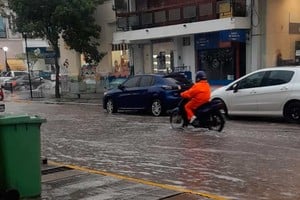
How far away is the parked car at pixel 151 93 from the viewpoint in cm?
1681

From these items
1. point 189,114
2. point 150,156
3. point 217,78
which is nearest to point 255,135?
point 189,114

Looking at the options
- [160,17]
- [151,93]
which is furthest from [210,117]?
[160,17]

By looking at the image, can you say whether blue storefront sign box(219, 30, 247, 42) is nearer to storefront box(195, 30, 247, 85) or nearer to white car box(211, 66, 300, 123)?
storefront box(195, 30, 247, 85)

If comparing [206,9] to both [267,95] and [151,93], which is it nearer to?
[151,93]

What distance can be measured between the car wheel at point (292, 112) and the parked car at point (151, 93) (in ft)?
14.1

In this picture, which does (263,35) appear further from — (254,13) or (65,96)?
(65,96)

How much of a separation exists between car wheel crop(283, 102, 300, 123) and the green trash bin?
29.4ft

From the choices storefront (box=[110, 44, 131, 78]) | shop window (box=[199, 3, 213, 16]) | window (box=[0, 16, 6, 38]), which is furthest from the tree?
window (box=[0, 16, 6, 38])

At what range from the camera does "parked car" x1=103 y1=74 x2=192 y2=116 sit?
1681cm

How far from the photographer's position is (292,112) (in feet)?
44.1

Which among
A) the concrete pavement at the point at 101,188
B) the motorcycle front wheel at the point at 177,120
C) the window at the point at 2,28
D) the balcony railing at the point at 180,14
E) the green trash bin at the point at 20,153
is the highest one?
the window at the point at 2,28

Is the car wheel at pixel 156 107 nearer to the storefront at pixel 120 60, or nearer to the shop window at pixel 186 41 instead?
the shop window at pixel 186 41

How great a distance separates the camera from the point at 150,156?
9.28m

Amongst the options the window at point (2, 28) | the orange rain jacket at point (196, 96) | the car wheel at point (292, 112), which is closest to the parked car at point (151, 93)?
the orange rain jacket at point (196, 96)
